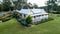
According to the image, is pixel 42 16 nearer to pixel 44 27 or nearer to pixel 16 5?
pixel 44 27

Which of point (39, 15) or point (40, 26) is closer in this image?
point (40, 26)

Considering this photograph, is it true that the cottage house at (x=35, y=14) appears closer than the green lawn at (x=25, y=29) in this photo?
No

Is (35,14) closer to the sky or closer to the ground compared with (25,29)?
closer to the sky

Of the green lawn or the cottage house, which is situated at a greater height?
the cottage house

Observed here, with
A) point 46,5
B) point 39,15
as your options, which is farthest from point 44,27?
point 46,5

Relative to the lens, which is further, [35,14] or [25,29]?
[35,14]

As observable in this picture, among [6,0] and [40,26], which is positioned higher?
[6,0]

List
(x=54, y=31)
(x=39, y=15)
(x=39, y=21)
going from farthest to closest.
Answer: (x=39, y=15)
(x=39, y=21)
(x=54, y=31)

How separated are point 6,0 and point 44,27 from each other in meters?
20.5

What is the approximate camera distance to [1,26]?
1853cm

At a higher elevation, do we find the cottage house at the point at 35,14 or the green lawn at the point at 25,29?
the cottage house at the point at 35,14

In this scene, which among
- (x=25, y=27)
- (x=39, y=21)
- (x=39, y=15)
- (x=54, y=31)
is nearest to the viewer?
(x=54, y=31)

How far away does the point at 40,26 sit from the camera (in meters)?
18.3

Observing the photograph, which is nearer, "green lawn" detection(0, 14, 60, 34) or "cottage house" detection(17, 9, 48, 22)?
"green lawn" detection(0, 14, 60, 34)
